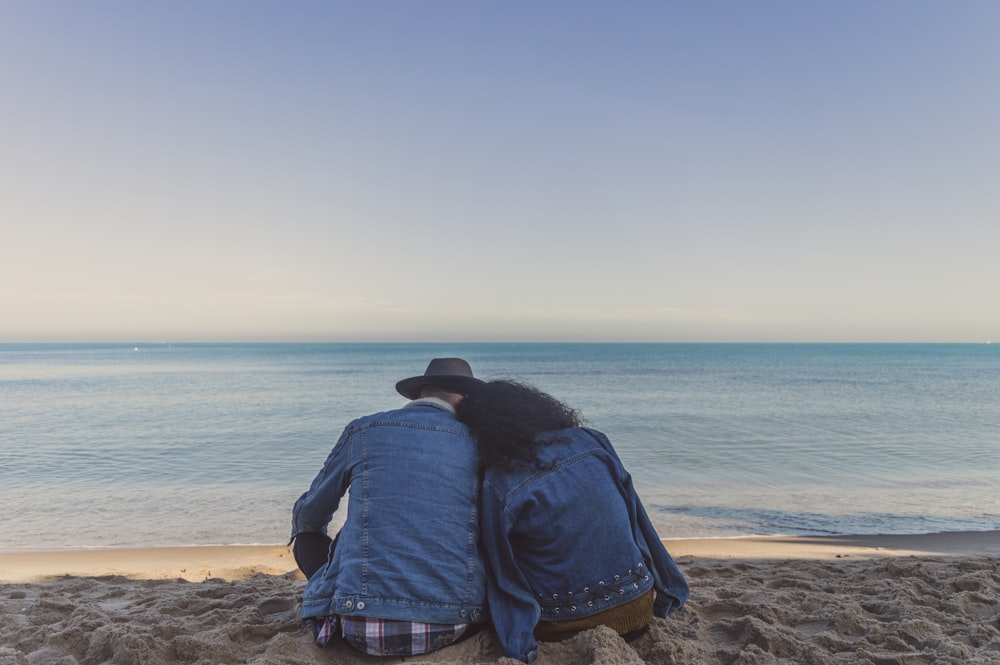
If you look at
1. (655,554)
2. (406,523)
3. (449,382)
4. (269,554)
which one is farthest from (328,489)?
(269,554)

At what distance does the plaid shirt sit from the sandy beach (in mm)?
68

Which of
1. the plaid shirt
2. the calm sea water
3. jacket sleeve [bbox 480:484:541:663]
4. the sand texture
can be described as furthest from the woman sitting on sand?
the calm sea water

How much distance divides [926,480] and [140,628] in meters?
9.73

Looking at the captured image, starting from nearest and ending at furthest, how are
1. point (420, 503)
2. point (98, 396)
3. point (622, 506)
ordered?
point (420, 503) → point (622, 506) → point (98, 396)

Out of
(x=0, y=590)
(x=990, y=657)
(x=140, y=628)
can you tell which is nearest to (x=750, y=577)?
(x=990, y=657)

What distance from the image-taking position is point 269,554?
5902 millimetres

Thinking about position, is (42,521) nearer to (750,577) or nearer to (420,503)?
(420,503)

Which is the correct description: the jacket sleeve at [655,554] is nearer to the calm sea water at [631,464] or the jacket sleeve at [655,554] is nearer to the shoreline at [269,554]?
the calm sea water at [631,464]

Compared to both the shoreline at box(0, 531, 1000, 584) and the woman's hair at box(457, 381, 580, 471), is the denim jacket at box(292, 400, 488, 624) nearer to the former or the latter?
the woman's hair at box(457, 381, 580, 471)

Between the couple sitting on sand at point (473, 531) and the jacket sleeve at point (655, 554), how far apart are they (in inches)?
1.8

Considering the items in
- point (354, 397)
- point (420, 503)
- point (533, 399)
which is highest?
point (533, 399)

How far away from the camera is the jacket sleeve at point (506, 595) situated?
108 inches

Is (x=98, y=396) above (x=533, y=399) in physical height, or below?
below

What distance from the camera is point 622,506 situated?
2.86 meters
